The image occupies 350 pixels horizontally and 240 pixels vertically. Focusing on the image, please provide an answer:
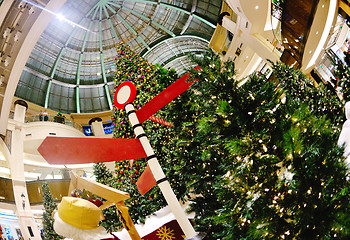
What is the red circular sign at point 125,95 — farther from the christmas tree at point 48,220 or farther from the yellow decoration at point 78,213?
the christmas tree at point 48,220

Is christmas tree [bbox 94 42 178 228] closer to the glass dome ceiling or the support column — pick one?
the support column

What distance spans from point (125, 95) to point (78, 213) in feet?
3.69

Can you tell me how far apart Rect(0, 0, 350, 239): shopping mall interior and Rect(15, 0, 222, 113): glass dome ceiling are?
0.09m

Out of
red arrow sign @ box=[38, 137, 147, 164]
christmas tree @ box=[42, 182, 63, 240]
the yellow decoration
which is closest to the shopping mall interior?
christmas tree @ box=[42, 182, 63, 240]

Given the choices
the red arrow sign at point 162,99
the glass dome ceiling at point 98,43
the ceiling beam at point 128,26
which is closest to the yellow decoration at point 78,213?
the red arrow sign at point 162,99

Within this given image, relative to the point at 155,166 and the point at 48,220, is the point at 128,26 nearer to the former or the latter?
the point at 48,220

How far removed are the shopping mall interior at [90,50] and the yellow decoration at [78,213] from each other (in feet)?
13.0

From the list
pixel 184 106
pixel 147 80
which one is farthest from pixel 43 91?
pixel 184 106

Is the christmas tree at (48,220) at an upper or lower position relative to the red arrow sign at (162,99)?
upper

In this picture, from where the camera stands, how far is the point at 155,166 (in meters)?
2.05

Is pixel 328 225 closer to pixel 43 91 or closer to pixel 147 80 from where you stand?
pixel 147 80

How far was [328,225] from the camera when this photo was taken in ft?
4.00

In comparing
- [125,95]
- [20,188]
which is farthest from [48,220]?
[125,95]

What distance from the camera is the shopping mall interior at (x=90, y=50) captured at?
8.72 m
